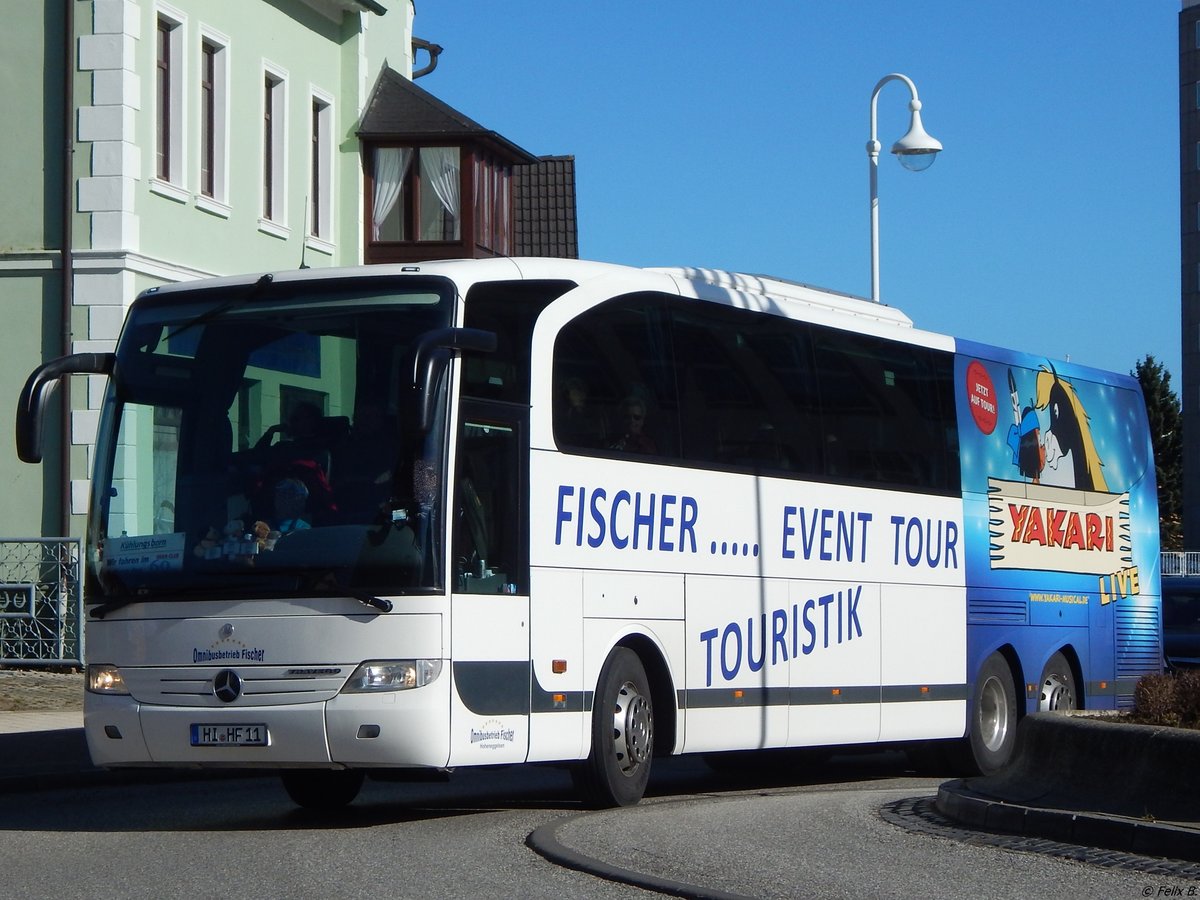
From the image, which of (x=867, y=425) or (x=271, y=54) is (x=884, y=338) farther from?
(x=271, y=54)

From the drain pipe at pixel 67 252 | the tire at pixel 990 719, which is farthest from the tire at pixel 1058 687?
the drain pipe at pixel 67 252

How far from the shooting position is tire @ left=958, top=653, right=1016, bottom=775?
691 inches

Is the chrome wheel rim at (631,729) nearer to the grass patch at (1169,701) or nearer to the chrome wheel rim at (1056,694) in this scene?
the grass patch at (1169,701)

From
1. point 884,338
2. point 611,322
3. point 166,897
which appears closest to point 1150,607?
point 884,338

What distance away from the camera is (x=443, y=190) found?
113 feet

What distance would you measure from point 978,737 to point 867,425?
10.7 feet

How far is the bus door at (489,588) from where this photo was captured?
1170 cm

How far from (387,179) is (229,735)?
76.6ft

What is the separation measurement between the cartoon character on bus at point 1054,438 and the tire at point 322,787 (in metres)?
7.50

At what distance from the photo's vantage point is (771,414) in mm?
15000

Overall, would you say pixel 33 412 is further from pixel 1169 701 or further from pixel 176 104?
pixel 176 104

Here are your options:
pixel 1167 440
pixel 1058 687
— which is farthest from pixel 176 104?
pixel 1167 440

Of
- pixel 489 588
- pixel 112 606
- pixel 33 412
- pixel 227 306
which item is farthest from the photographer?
pixel 227 306

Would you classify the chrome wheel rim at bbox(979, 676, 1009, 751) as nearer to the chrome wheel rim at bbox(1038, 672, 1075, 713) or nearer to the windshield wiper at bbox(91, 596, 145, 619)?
the chrome wheel rim at bbox(1038, 672, 1075, 713)
